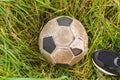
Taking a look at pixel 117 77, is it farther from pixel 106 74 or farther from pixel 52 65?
pixel 52 65

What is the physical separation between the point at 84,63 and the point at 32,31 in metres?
0.41

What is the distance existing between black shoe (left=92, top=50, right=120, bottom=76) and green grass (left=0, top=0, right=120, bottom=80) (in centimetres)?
4

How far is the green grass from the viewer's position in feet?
6.13

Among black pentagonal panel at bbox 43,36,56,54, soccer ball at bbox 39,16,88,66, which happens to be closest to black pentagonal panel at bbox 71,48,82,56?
soccer ball at bbox 39,16,88,66

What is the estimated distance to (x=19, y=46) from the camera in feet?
6.27

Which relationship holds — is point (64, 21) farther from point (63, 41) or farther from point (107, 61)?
point (107, 61)

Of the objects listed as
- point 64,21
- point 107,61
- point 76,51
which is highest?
point 64,21

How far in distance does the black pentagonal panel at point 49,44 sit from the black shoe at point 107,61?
36 cm

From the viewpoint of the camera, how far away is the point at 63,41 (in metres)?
1.76

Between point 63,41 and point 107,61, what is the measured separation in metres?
0.42

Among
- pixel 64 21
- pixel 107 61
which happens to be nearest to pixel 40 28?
pixel 64 21

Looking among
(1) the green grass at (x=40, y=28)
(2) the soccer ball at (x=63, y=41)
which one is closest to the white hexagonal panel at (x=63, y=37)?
(2) the soccer ball at (x=63, y=41)

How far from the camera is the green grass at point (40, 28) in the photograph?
1.87 meters

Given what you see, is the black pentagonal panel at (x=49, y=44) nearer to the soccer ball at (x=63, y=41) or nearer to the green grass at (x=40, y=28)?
the soccer ball at (x=63, y=41)
